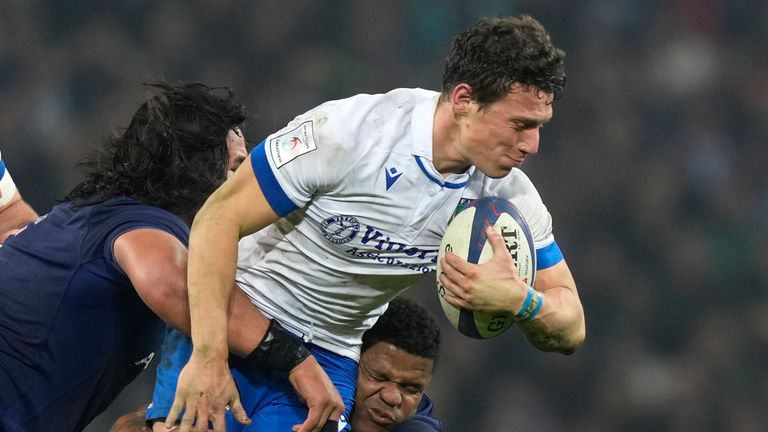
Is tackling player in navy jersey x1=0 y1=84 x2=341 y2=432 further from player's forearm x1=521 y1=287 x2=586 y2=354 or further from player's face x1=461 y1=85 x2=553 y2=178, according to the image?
player's face x1=461 y1=85 x2=553 y2=178

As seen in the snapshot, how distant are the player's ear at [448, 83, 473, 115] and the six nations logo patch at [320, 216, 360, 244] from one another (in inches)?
15.8

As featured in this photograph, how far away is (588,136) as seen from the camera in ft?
19.0

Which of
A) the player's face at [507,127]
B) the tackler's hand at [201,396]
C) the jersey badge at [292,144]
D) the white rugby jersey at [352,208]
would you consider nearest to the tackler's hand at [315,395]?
the white rugby jersey at [352,208]

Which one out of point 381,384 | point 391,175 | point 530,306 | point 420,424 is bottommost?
point 420,424

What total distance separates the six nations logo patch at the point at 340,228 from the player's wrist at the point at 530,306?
481 mm

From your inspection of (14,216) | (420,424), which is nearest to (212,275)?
(420,424)

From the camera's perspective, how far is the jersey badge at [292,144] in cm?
263

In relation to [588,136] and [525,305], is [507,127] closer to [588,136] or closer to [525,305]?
[525,305]

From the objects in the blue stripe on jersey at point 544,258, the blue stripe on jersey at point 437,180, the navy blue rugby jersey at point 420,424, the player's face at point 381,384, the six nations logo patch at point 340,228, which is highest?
the blue stripe on jersey at point 437,180

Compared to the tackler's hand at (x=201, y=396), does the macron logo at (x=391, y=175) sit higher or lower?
higher

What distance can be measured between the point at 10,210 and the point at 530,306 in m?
2.23

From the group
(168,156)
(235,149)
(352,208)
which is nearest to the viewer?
(352,208)

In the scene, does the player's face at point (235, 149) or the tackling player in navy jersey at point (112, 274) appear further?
the player's face at point (235, 149)

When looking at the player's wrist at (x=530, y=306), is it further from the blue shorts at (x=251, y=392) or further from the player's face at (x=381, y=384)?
the player's face at (x=381, y=384)
